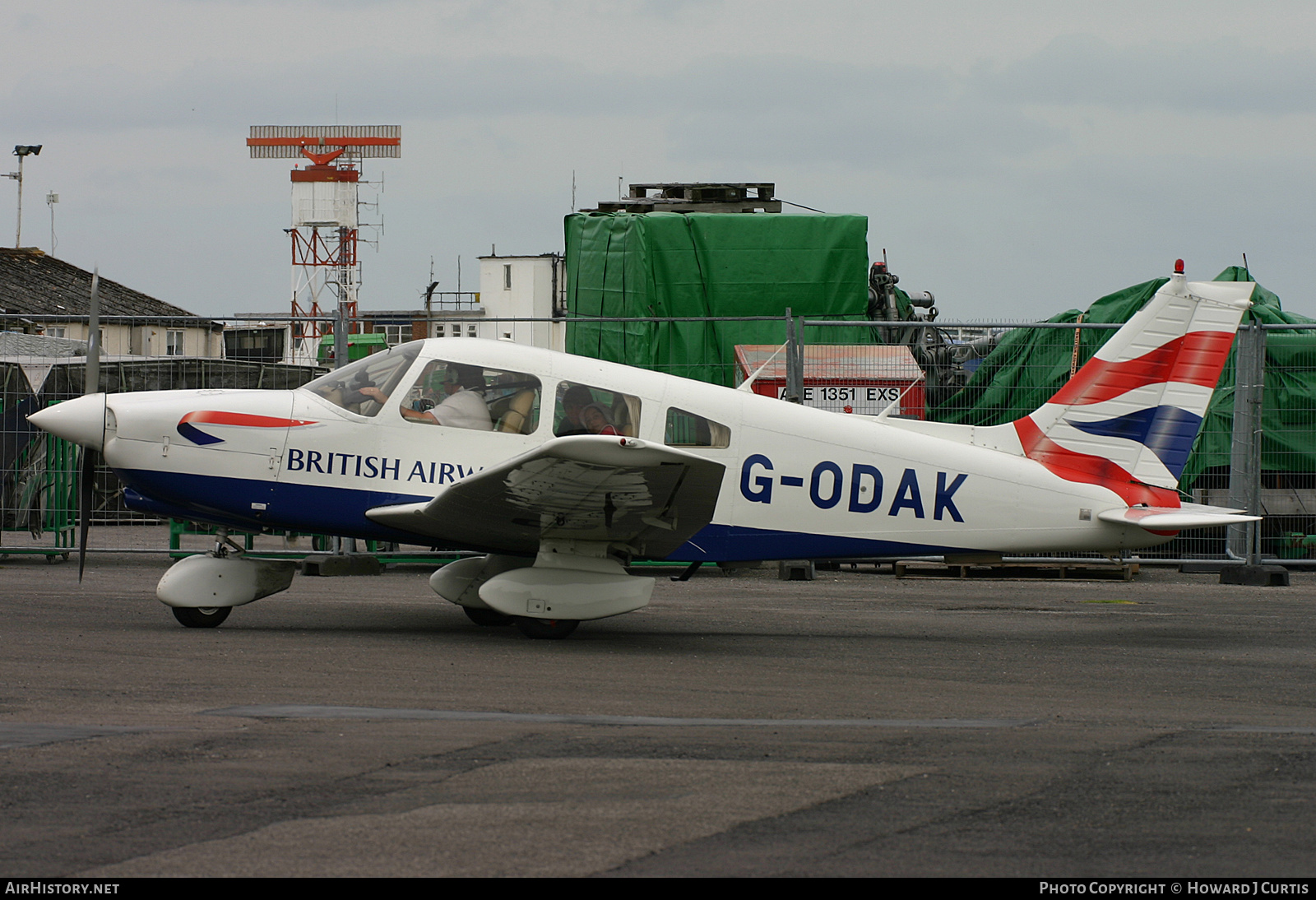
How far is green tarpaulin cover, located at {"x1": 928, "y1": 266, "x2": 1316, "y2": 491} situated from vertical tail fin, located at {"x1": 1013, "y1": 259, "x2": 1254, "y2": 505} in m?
3.86

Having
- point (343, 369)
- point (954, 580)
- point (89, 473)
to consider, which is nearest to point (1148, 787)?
point (343, 369)

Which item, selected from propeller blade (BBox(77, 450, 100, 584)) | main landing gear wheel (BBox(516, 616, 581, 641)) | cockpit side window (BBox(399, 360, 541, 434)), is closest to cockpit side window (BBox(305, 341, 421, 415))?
cockpit side window (BBox(399, 360, 541, 434))

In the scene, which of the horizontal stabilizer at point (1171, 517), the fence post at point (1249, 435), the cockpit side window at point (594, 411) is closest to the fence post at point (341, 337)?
the cockpit side window at point (594, 411)

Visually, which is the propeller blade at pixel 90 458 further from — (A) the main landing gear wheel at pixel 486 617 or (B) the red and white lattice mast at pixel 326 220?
(B) the red and white lattice mast at pixel 326 220

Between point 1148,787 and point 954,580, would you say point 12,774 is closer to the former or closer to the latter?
point 1148,787

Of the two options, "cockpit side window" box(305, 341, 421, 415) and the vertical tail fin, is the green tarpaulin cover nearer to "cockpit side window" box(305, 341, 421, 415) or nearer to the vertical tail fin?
the vertical tail fin

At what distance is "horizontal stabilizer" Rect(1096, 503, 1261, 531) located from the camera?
29.6 feet

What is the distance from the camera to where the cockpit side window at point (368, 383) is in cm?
932

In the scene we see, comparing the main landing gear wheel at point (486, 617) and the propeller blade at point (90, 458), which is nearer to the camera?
the propeller blade at point (90, 458)

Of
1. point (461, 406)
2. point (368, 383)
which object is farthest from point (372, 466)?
point (461, 406)

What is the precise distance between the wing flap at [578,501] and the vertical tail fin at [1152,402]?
10.1 feet

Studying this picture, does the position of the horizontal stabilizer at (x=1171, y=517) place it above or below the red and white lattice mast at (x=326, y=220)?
below

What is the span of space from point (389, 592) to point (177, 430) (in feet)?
11.1

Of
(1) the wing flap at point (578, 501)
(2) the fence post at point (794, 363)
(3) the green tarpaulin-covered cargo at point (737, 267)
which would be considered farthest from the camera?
(3) the green tarpaulin-covered cargo at point (737, 267)
